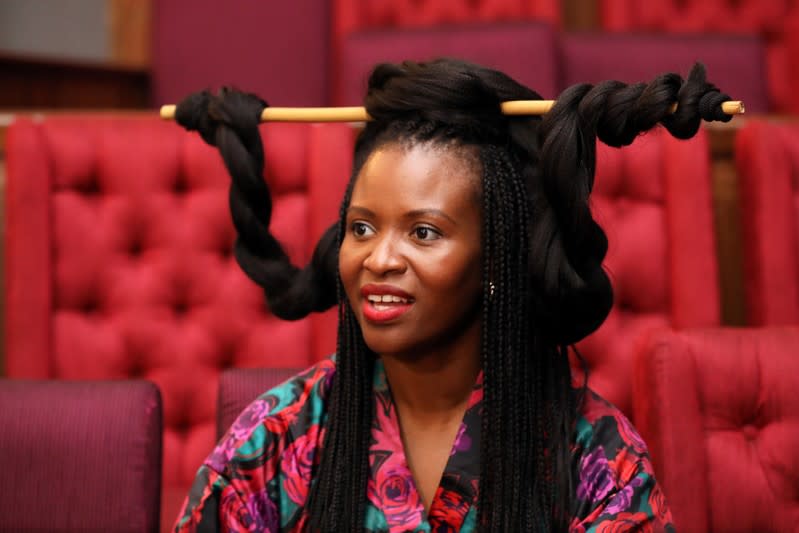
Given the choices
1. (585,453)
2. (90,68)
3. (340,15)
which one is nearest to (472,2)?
(340,15)

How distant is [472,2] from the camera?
168cm


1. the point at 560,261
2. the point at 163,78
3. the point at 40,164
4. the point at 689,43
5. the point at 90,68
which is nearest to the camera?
the point at 560,261

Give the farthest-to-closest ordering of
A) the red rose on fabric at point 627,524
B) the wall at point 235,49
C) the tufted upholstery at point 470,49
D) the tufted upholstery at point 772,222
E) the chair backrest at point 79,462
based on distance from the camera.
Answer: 1. the wall at point 235,49
2. the tufted upholstery at point 470,49
3. the tufted upholstery at point 772,222
4. the chair backrest at point 79,462
5. the red rose on fabric at point 627,524

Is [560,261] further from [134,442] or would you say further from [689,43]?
[689,43]

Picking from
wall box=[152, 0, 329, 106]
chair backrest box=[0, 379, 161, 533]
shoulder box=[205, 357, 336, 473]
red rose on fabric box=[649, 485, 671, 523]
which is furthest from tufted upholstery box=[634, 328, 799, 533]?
wall box=[152, 0, 329, 106]

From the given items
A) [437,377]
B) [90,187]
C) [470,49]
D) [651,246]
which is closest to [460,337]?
[437,377]

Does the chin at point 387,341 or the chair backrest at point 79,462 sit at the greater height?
the chin at point 387,341

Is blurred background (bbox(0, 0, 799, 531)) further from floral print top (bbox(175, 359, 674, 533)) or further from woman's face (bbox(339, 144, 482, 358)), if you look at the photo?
woman's face (bbox(339, 144, 482, 358))

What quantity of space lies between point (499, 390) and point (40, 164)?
583mm

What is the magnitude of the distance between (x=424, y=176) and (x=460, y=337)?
0.10 metres

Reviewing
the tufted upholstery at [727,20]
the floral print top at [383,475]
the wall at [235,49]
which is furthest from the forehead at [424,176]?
the tufted upholstery at [727,20]

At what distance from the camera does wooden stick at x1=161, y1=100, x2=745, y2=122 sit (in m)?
0.63

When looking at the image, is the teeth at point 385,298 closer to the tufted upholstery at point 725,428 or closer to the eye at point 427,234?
the eye at point 427,234

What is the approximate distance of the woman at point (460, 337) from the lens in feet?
2.02
